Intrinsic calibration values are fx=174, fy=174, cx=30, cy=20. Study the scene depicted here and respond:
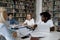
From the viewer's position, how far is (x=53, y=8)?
7.29m

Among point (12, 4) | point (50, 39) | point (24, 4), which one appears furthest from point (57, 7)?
point (50, 39)

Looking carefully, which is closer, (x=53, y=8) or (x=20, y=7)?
(x=53, y=8)

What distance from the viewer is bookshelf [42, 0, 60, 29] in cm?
727

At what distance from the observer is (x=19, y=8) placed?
7547 millimetres

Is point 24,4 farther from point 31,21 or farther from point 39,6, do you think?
point 31,21

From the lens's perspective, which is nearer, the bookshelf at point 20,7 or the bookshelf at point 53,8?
the bookshelf at point 53,8

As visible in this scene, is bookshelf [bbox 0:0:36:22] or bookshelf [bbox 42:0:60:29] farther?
bookshelf [bbox 0:0:36:22]

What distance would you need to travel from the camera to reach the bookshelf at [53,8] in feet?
23.9

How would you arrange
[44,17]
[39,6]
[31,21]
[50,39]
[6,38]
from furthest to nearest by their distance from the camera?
[39,6], [31,21], [44,17], [50,39], [6,38]

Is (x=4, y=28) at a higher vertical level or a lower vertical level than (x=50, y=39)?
higher

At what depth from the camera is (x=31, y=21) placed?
4.74 meters

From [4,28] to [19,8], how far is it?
5322 mm

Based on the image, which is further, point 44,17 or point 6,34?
point 44,17

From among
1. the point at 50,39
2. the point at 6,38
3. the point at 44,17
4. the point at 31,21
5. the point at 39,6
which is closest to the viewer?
the point at 6,38
